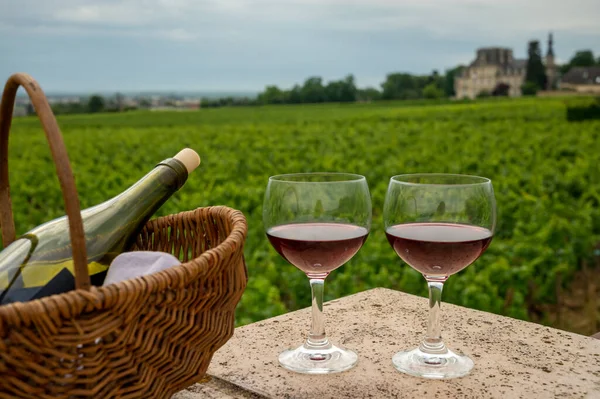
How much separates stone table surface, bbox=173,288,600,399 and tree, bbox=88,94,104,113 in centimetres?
4711

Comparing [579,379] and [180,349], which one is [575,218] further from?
[180,349]

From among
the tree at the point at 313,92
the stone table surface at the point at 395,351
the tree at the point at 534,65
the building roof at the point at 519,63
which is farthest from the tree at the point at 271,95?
the stone table surface at the point at 395,351

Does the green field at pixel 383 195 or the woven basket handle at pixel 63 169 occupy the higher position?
the woven basket handle at pixel 63 169

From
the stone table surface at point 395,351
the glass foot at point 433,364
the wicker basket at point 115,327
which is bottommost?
the stone table surface at point 395,351

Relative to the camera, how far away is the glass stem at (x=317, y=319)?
1371 mm

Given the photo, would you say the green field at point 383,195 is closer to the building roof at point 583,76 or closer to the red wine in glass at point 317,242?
the red wine in glass at point 317,242

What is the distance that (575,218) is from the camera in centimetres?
639

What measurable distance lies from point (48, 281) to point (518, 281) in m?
4.18

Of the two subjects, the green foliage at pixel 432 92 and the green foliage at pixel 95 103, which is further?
the green foliage at pixel 432 92

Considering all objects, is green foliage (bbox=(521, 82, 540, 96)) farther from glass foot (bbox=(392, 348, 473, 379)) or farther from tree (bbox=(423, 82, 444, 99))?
glass foot (bbox=(392, 348, 473, 379))

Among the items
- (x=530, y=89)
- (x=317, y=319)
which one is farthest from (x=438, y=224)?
(x=530, y=89)

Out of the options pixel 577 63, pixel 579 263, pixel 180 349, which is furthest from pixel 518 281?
pixel 577 63

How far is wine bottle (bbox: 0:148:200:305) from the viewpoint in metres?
1.27

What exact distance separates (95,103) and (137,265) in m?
48.7
